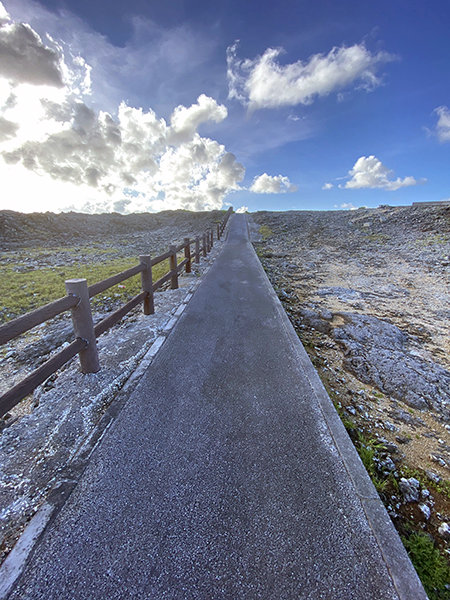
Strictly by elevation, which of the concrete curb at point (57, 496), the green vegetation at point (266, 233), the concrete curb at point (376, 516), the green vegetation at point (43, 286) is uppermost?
the green vegetation at point (266, 233)

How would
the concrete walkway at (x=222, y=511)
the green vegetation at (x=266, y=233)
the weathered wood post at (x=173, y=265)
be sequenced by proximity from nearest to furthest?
the concrete walkway at (x=222, y=511)
the weathered wood post at (x=173, y=265)
the green vegetation at (x=266, y=233)

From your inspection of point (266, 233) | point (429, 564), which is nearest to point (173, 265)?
point (429, 564)

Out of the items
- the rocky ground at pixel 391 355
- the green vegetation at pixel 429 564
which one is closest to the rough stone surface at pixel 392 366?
the rocky ground at pixel 391 355

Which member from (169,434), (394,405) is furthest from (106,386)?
(394,405)

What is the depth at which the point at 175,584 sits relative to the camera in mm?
1564

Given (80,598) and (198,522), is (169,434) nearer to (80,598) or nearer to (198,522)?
(198,522)

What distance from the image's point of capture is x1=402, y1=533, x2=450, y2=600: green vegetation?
166 cm

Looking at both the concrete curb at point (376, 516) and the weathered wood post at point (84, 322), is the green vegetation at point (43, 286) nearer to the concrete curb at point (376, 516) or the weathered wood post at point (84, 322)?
the weathered wood post at point (84, 322)

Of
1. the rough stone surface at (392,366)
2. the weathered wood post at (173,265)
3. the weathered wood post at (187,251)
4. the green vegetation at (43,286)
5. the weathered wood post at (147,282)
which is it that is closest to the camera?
the rough stone surface at (392,366)

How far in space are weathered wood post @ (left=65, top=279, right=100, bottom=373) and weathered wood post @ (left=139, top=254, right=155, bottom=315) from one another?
1843 mm

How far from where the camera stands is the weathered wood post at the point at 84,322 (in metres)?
3.03

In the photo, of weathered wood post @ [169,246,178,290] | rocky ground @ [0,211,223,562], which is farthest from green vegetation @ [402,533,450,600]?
weathered wood post @ [169,246,178,290]

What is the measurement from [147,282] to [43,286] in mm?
6037

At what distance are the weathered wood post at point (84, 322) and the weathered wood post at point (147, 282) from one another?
1.84m
